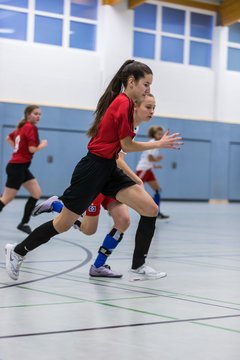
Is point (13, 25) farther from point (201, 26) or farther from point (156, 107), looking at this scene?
point (201, 26)

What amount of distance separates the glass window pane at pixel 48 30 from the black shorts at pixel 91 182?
16907mm

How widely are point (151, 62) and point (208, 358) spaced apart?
2125 cm

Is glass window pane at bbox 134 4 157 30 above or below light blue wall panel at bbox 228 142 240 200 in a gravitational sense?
above

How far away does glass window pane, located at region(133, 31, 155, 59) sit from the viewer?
2366 cm

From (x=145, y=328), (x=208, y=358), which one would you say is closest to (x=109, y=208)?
(x=145, y=328)

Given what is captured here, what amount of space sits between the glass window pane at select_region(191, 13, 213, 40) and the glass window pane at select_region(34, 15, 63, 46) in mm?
5105

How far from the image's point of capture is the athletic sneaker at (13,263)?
17.3 ft

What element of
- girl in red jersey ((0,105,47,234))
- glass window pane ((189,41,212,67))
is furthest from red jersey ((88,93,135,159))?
glass window pane ((189,41,212,67))

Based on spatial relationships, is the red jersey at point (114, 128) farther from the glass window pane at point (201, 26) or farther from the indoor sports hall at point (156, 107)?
the glass window pane at point (201, 26)

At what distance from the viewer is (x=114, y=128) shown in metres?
5.32

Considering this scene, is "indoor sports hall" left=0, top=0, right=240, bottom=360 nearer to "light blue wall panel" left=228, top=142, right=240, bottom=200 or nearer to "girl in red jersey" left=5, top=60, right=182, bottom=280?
"light blue wall panel" left=228, top=142, right=240, bottom=200

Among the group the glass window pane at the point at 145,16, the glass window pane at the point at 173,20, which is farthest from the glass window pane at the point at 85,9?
the glass window pane at the point at 173,20

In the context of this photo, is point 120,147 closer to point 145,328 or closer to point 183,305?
point 183,305

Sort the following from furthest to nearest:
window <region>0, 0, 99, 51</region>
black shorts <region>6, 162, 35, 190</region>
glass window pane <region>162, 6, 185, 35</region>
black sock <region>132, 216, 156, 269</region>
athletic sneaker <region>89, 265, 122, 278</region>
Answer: glass window pane <region>162, 6, 185, 35</region>, window <region>0, 0, 99, 51</region>, black shorts <region>6, 162, 35, 190</region>, athletic sneaker <region>89, 265, 122, 278</region>, black sock <region>132, 216, 156, 269</region>
